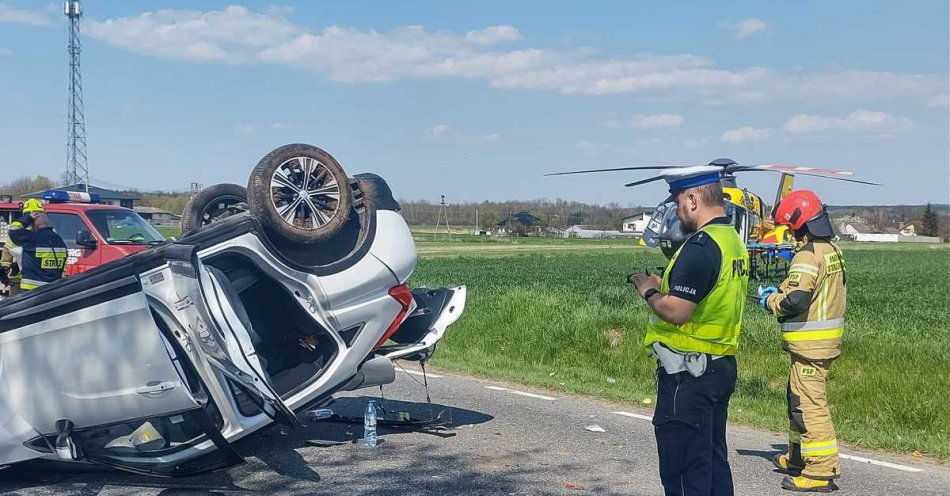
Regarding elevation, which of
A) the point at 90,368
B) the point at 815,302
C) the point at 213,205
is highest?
the point at 213,205

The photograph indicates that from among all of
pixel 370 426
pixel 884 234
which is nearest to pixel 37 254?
pixel 370 426

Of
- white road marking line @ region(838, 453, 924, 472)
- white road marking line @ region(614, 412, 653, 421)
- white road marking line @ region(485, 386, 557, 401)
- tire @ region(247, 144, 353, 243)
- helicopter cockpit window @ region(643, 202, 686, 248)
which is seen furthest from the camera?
white road marking line @ region(485, 386, 557, 401)

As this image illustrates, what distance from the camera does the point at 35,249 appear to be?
10367mm

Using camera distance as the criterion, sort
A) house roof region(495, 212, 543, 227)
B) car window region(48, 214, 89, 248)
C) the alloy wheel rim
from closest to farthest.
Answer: the alloy wheel rim, car window region(48, 214, 89, 248), house roof region(495, 212, 543, 227)

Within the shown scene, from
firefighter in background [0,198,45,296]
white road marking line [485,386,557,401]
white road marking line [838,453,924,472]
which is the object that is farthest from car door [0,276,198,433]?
firefighter in background [0,198,45,296]

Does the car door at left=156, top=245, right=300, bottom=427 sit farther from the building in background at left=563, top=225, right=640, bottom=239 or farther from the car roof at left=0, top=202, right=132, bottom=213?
the building in background at left=563, top=225, right=640, bottom=239

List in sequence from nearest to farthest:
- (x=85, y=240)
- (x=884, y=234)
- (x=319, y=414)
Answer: (x=319, y=414) < (x=85, y=240) < (x=884, y=234)

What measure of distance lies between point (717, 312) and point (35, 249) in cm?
885

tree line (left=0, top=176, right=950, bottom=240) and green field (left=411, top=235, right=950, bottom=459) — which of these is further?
tree line (left=0, top=176, right=950, bottom=240)

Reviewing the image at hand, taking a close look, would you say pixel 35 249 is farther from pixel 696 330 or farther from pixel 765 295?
pixel 696 330

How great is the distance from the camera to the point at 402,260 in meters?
6.18

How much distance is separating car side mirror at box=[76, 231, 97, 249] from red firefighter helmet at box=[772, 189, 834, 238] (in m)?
9.67

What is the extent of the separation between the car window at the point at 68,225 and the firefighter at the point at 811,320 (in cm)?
1031

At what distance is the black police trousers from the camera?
3.99 metres
